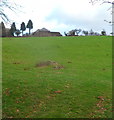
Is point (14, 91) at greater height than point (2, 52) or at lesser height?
lesser

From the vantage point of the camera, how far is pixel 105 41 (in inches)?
1812

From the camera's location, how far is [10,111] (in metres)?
10.2

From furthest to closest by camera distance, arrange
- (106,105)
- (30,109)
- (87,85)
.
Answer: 1. (87,85)
2. (106,105)
3. (30,109)

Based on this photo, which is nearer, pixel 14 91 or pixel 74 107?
pixel 74 107

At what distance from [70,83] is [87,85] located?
110 cm

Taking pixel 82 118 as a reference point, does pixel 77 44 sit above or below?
above

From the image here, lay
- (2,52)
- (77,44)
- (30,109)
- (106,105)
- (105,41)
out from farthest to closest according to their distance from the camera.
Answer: (105,41)
(77,44)
(2,52)
(106,105)
(30,109)

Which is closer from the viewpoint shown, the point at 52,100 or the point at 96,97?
the point at 52,100

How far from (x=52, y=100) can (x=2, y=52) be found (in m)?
23.5

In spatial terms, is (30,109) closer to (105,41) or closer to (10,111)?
(10,111)

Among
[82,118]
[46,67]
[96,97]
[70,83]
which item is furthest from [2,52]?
[82,118]

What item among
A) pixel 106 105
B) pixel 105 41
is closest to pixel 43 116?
pixel 106 105

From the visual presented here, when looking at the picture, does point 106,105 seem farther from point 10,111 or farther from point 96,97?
point 10,111

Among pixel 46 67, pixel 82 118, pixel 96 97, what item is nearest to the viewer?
pixel 82 118
